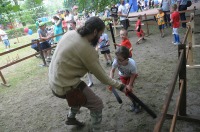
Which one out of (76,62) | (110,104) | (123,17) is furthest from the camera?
(123,17)

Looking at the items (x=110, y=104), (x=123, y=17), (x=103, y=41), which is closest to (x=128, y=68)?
(x=110, y=104)

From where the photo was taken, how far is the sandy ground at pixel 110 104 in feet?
11.2

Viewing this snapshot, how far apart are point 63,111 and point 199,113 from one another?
2.57m

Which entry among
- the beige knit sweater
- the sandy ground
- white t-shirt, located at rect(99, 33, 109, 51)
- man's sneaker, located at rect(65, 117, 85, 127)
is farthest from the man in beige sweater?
white t-shirt, located at rect(99, 33, 109, 51)

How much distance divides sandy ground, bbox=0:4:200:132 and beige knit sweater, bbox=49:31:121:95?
1175 mm

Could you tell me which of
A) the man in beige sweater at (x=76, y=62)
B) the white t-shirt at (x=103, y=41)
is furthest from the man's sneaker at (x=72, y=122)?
the white t-shirt at (x=103, y=41)

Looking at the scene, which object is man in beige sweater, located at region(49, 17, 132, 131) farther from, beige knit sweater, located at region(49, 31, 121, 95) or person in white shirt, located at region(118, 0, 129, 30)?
person in white shirt, located at region(118, 0, 129, 30)

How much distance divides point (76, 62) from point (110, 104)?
1959 mm

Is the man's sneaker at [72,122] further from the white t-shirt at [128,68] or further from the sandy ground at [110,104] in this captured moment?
the white t-shirt at [128,68]

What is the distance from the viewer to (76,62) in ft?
7.84

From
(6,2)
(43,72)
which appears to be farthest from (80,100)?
(43,72)

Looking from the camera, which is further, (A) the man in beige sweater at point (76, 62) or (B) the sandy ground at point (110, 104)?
(B) the sandy ground at point (110, 104)

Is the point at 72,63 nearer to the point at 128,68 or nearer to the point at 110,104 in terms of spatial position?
the point at 128,68

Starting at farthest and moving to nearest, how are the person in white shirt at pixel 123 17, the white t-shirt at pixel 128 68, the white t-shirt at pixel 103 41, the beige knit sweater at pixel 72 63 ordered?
the person in white shirt at pixel 123 17, the white t-shirt at pixel 103 41, the white t-shirt at pixel 128 68, the beige knit sweater at pixel 72 63
